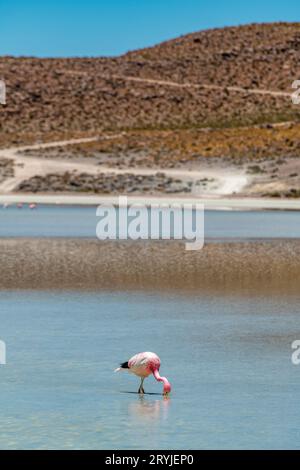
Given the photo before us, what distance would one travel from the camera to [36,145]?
232ft

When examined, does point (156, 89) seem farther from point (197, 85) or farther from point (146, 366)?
point (146, 366)

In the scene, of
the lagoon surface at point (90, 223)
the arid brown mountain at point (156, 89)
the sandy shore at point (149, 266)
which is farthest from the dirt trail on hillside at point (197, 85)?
the sandy shore at point (149, 266)

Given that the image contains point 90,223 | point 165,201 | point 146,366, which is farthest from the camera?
point 165,201

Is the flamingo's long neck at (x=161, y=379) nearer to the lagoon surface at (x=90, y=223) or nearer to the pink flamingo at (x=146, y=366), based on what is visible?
the pink flamingo at (x=146, y=366)

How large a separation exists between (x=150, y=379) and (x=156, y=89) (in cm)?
8286

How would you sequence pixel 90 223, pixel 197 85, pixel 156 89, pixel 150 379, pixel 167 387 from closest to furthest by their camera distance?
pixel 167 387 < pixel 150 379 < pixel 90 223 < pixel 156 89 < pixel 197 85

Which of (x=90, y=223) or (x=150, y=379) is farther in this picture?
(x=90, y=223)

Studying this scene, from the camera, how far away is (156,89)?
304 feet

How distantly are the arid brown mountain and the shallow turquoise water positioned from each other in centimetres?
5840

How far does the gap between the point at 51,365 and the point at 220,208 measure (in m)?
29.5

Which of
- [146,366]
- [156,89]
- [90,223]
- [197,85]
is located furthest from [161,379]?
[197,85]

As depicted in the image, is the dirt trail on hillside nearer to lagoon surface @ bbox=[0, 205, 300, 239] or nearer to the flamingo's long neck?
lagoon surface @ bbox=[0, 205, 300, 239]
